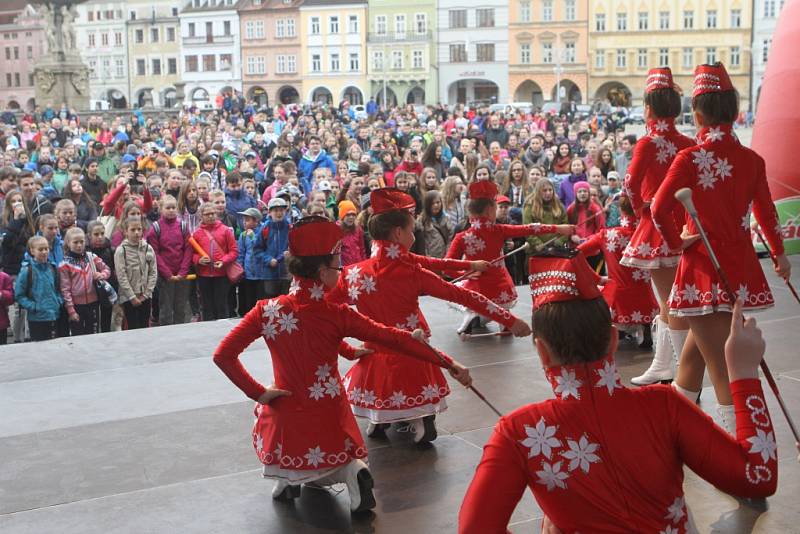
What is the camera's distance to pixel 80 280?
9.86 meters

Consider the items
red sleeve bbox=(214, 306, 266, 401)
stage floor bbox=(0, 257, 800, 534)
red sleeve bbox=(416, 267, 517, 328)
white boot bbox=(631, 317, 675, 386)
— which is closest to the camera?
red sleeve bbox=(214, 306, 266, 401)

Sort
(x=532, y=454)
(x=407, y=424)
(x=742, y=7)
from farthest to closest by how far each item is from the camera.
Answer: (x=742, y=7) < (x=407, y=424) < (x=532, y=454)

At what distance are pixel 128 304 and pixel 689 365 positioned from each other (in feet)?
20.5

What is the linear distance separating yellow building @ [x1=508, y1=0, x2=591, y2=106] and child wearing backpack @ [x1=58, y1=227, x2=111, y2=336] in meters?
68.9

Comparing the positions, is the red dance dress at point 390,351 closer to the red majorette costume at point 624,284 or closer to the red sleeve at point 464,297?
the red sleeve at point 464,297

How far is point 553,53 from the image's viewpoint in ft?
253

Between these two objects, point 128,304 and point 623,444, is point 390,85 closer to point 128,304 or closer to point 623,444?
point 128,304

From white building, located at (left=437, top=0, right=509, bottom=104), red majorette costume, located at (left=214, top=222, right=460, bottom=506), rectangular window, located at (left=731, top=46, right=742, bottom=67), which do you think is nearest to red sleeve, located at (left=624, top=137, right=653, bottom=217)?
red majorette costume, located at (left=214, top=222, right=460, bottom=506)

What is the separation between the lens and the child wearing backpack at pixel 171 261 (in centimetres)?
1076

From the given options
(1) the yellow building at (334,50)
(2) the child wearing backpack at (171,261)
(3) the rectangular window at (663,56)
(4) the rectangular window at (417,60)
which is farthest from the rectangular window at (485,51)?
(2) the child wearing backpack at (171,261)

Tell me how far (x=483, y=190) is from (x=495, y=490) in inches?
249

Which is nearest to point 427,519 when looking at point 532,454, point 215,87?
point 532,454

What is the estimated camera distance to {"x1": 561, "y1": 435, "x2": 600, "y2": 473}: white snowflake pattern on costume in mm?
2770

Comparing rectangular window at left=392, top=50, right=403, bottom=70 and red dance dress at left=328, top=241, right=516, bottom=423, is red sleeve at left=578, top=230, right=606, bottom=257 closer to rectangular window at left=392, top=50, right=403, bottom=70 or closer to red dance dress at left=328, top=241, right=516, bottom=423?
red dance dress at left=328, top=241, right=516, bottom=423
